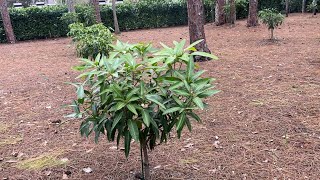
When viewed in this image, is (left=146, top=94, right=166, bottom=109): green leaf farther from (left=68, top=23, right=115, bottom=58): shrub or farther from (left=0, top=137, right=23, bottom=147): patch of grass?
(left=68, top=23, right=115, bottom=58): shrub

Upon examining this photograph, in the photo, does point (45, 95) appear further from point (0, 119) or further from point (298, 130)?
point (298, 130)

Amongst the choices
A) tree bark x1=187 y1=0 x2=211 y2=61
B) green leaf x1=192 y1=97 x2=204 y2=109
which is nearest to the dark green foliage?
tree bark x1=187 y1=0 x2=211 y2=61

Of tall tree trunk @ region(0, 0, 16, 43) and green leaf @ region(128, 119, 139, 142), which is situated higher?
tall tree trunk @ region(0, 0, 16, 43)

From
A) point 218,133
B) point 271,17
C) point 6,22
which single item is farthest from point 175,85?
point 6,22

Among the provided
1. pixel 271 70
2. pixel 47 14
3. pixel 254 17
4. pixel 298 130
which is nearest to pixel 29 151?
pixel 298 130

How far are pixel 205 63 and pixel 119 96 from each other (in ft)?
18.1

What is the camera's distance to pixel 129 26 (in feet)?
56.9

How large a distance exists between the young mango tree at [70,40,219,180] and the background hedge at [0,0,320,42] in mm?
12774

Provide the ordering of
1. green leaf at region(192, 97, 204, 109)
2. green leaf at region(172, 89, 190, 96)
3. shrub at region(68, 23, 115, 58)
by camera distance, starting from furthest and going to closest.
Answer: shrub at region(68, 23, 115, 58) → green leaf at region(172, 89, 190, 96) → green leaf at region(192, 97, 204, 109)

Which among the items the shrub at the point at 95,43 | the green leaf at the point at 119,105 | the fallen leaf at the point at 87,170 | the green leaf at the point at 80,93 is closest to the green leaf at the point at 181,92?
the green leaf at the point at 119,105

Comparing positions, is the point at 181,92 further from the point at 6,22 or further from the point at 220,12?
the point at 6,22

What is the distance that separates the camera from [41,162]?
326 cm

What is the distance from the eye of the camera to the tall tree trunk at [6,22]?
46.8 feet

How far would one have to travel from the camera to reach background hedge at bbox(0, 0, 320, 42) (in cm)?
1544
